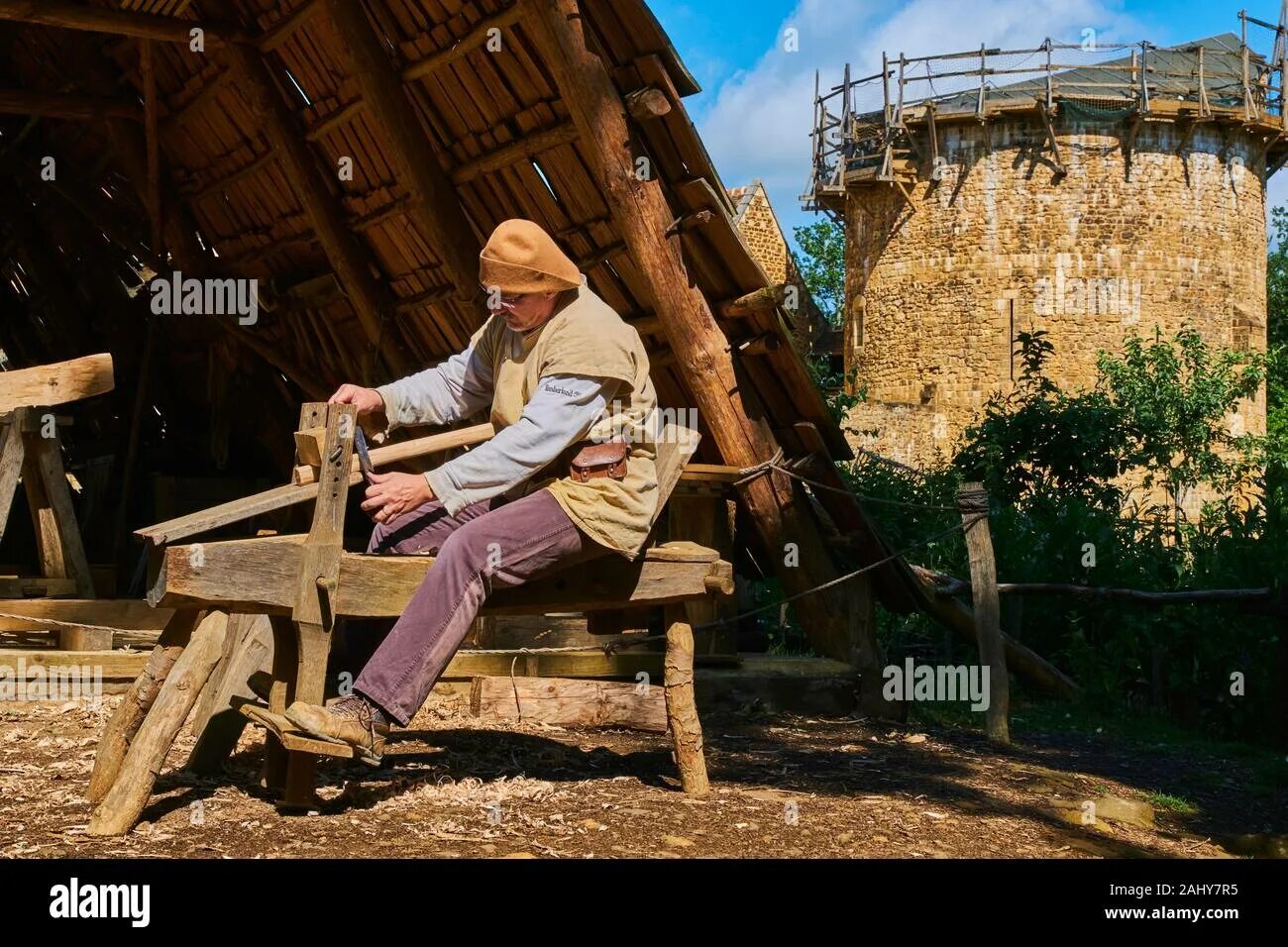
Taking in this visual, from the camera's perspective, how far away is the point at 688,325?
7082 mm

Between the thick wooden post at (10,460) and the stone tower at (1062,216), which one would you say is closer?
the thick wooden post at (10,460)

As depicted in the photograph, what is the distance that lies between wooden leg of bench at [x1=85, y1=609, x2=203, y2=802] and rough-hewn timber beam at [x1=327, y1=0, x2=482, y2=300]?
4.15m

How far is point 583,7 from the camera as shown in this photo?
6.79m

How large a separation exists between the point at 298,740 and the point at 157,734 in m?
0.49

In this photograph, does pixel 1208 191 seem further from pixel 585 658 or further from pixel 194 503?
pixel 585 658

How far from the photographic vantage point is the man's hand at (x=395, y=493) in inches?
165

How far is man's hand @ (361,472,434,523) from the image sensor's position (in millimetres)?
4188

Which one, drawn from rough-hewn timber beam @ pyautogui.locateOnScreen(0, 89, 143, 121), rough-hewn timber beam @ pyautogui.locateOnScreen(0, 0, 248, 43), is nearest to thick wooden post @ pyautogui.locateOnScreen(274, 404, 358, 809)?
rough-hewn timber beam @ pyautogui.locateOnScreen(0, 0, 248, 43)

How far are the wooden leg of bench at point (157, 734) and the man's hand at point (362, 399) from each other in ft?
2.41

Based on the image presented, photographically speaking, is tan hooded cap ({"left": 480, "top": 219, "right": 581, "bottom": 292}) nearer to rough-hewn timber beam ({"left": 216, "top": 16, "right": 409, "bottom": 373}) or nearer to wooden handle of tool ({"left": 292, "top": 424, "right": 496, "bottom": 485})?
wooden handle of tool ({"left": 292, "top": 424, "right": 496, "bottom": 485})

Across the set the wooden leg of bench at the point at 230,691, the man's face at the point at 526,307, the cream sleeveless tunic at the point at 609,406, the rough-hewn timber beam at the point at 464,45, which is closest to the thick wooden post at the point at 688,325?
the rough-hewn timber beam at the point at 464,45

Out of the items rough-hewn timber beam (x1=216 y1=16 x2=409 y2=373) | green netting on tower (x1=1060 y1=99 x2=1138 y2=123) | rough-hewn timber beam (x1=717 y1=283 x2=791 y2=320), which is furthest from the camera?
green netting on tower (x1=1060 y1=99 x2=1138 y2=123)

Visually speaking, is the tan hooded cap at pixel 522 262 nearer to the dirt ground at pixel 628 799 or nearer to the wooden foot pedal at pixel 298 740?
the wooden foot pedal at pixel 298 740

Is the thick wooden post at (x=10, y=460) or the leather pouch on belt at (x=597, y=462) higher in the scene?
the thick wooden post at (x=10, y=460)
